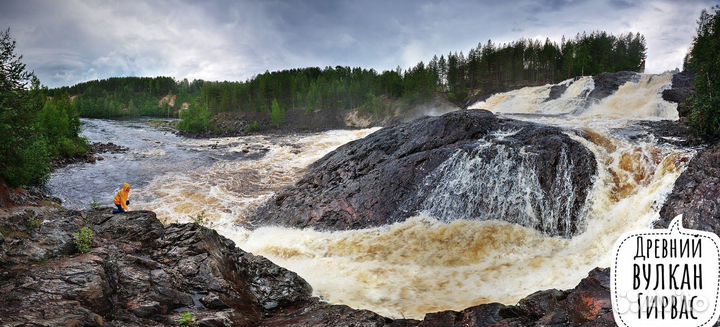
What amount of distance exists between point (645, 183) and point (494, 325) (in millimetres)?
13017

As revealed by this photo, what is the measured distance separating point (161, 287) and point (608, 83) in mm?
55502

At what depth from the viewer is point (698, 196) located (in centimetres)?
1364

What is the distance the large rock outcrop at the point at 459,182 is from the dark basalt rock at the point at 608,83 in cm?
3169

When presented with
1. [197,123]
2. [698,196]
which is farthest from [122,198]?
[197,123]

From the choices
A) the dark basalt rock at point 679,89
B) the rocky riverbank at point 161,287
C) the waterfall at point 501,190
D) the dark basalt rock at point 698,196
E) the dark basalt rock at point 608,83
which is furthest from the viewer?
the dark basalt rock at point 608,83

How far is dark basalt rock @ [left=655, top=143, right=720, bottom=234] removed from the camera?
41.7ft

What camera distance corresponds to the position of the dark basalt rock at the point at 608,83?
158ft

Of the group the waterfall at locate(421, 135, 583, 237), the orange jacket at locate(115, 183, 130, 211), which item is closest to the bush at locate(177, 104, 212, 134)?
the orange jacket at locate(115, 183, 130, 211)

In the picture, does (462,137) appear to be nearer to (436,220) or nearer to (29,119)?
(436,220)

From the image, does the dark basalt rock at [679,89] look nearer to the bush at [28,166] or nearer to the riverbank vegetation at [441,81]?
the riverbank vegetation at [441,81]

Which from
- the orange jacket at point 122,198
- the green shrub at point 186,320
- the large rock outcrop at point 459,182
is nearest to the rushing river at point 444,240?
the large rock outcrop at point 459,182

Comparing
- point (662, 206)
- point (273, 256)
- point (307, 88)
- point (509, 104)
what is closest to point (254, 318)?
point (273, 256)

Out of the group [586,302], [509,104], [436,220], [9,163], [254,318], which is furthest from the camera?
[509,104]

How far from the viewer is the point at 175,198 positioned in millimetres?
26438
